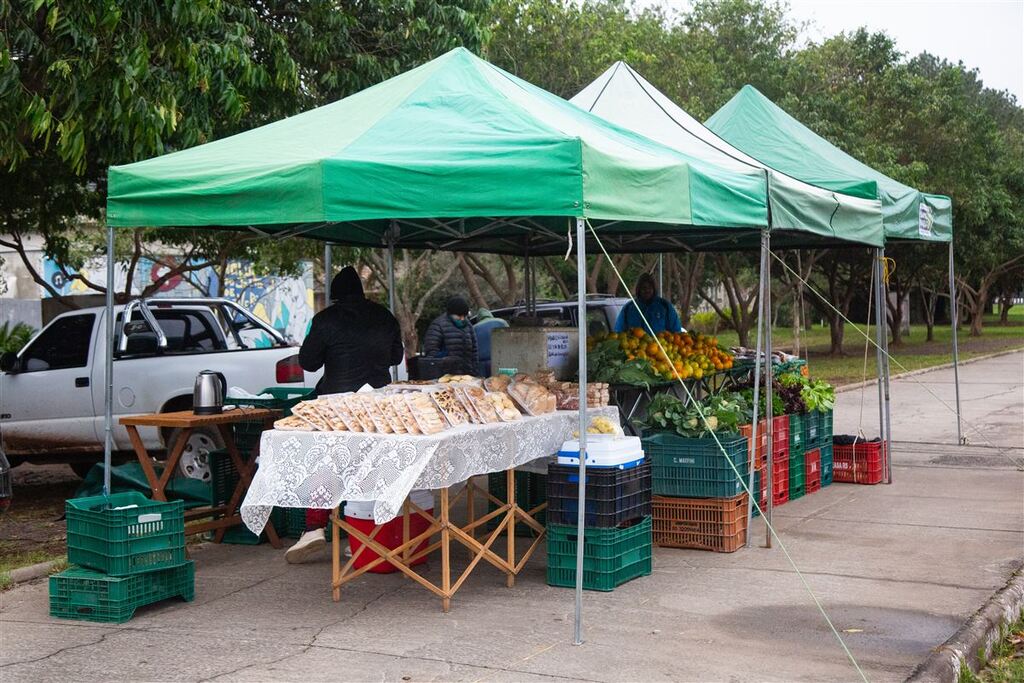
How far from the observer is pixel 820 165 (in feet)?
40.3

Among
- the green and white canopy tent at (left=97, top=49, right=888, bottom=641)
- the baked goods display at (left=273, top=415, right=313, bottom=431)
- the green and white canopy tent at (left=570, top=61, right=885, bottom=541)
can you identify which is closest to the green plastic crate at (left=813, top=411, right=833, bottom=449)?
the green and white canopy tent at (left=570, top=61, right=885, bottom=541)

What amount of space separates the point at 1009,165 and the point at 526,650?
115ft

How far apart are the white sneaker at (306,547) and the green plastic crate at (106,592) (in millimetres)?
1171

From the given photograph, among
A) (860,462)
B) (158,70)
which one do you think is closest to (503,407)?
(158,70)

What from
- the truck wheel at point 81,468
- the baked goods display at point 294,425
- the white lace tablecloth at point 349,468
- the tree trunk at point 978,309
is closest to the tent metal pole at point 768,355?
the white lace tablecloth at point 349,468

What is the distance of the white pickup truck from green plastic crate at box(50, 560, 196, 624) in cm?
426

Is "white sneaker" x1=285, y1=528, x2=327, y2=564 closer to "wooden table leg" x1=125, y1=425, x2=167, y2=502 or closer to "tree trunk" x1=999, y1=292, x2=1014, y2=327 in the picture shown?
"wooden table leg" x1=125, y1=425, x2=167, y2=502

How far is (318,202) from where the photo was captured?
6.53 m

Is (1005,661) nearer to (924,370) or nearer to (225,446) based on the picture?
(225,446)

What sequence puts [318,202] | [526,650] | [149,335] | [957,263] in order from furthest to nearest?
[957,263] < [149,335] < [318,202] < [526,650]

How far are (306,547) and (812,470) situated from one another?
5362mm

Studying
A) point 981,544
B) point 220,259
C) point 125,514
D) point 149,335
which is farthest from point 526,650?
point 220,259

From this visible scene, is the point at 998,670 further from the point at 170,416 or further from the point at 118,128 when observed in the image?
the point at 118,128

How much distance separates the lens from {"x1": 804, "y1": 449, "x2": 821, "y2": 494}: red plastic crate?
10969mm
